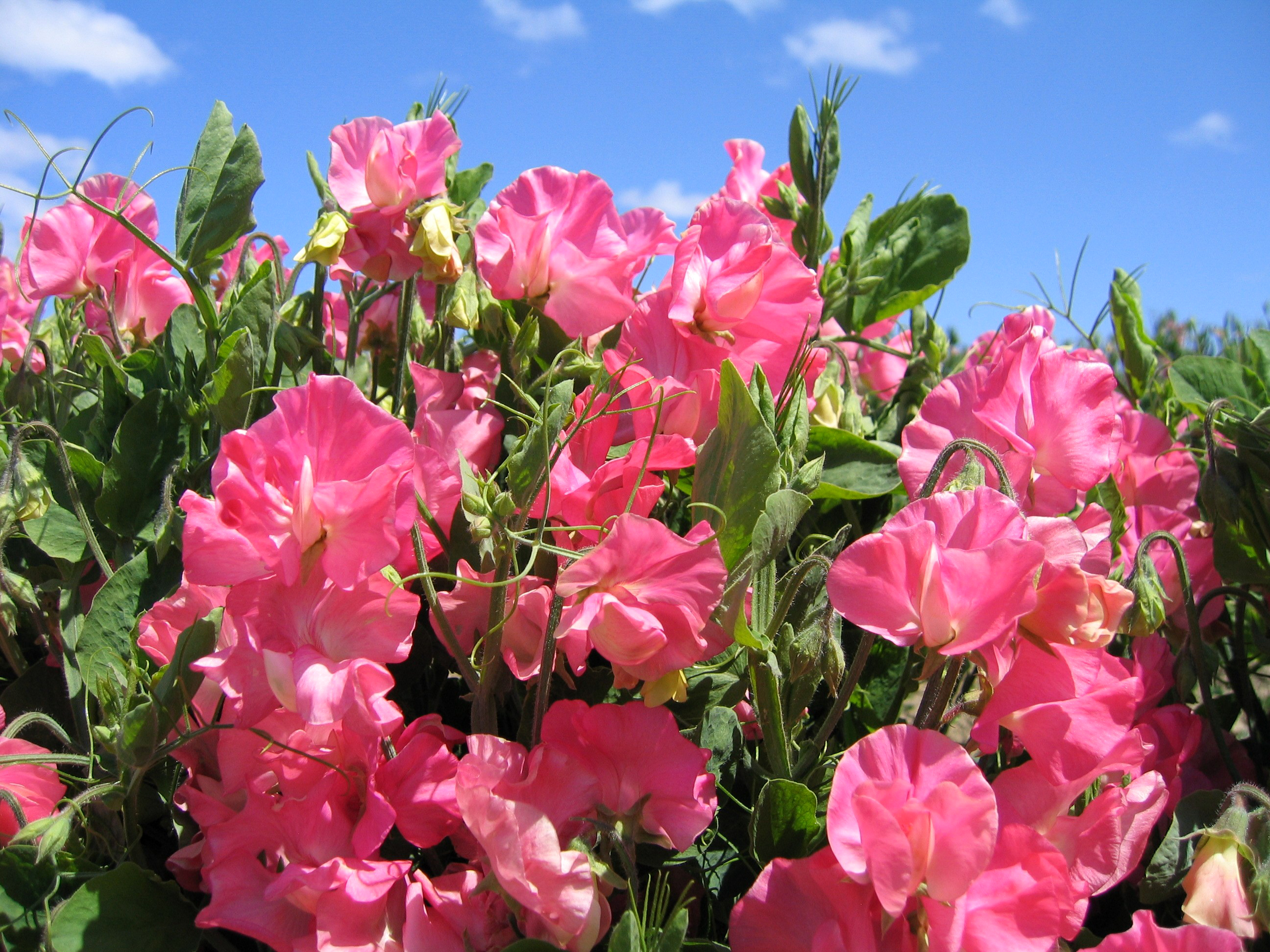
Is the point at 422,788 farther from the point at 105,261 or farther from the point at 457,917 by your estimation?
the point at 105,261

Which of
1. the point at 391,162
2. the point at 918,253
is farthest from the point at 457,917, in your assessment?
the point at 918,253

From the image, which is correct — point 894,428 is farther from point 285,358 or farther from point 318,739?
point 318,739

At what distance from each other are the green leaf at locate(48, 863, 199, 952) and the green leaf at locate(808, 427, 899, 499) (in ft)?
2.36

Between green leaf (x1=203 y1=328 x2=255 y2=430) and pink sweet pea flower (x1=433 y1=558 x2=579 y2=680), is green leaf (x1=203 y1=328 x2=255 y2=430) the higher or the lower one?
the higher one

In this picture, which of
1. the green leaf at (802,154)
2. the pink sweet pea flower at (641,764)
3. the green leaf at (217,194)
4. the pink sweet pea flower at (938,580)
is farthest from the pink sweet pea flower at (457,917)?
the green leaf at (802,154)

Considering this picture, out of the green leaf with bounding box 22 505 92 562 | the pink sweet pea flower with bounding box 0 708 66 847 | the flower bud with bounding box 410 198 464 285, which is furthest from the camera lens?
the green leaf with bounding box 22 505 92 562

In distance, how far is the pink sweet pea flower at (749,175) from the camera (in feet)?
4.62

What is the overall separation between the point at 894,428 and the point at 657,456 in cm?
68

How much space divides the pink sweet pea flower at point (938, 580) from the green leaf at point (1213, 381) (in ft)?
2.65

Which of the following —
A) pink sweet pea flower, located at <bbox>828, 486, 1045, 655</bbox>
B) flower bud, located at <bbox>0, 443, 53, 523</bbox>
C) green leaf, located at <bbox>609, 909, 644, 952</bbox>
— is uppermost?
pink sweet pea flower, located at <bbox>828, 486, 1045, 655</bbox>

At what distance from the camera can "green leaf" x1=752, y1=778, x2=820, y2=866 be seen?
Answer: 69 centimetres

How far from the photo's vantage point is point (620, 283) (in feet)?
3.09

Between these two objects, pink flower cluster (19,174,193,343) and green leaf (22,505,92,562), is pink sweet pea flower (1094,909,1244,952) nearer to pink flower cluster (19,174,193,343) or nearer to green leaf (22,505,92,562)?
green leaf (22,505,92,562)

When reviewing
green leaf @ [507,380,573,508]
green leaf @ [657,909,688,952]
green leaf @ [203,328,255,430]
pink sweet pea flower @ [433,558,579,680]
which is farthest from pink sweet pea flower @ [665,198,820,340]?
green leaf @ [657,909,688,952]
